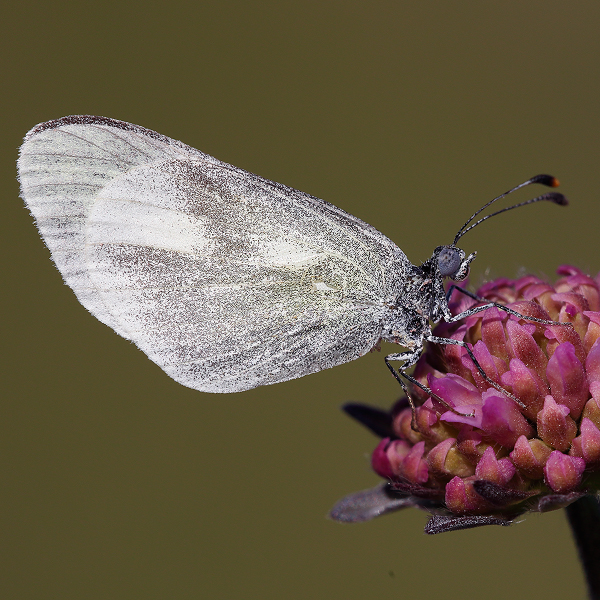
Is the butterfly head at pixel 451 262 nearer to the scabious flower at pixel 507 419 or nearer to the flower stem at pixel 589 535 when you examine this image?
the scabious flower at pixel 507 419

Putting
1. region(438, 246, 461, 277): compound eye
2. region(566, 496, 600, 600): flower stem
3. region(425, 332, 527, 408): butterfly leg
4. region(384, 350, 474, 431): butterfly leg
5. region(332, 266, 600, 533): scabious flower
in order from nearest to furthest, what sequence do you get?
region(332, 266, 600, 533): scabious flower < region(425, 332, 527, 408): butterfly leg < region(566, 496, 600, 600): flower stem < region(384, 350, 474, 431): butterfly leg < region(438, 246, 461, 277): compound eye

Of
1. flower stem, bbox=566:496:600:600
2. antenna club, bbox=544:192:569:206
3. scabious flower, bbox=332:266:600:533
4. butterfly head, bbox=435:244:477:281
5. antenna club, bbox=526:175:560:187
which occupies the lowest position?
flower stem, bbox=566:496:600:600

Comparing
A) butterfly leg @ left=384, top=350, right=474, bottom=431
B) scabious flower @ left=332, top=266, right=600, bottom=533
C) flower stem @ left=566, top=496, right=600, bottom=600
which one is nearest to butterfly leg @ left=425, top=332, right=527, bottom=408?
scabious flower @ left=332, top=266, right=600, bottom=533

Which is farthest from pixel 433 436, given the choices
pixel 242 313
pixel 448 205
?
pixel 448 205

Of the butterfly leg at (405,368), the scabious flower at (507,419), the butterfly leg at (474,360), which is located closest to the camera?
the scabious flower at (507,419)

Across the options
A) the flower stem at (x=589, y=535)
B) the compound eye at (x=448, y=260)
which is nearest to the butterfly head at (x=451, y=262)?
the compound eye at (x=448, y=260)

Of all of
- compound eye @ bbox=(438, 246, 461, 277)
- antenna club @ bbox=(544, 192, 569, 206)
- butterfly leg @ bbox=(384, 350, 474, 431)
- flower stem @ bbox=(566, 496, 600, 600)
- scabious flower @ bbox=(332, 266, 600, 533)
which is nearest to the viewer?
scabious flower @ bbox=(332, 266, 600, 533)

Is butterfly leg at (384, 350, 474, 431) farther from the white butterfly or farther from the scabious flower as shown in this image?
the white butterfly
